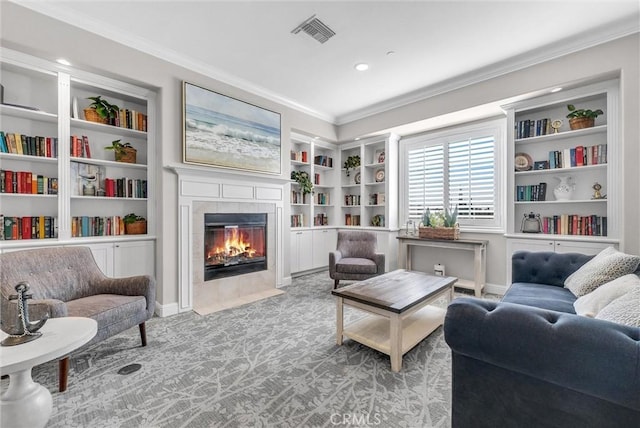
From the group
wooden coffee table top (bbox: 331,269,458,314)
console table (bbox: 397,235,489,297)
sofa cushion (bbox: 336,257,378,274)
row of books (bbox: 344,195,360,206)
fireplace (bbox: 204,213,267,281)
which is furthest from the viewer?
row of books (bbox: 344,195,360,206)

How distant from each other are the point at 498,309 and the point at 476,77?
3.56 meters

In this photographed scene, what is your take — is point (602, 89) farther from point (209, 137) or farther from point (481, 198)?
point (209, 137)

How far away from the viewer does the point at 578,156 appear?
3297 mm

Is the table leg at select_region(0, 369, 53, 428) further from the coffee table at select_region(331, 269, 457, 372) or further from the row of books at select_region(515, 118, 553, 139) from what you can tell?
the row of books at select_region(515, 118, 553, 139)

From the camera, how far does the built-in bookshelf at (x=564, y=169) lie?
9.95 feet

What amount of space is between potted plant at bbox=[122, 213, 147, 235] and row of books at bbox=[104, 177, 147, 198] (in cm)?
25

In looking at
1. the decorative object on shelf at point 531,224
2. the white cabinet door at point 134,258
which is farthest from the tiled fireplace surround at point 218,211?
the decorative object on shelf at point 531,224

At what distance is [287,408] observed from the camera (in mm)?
1659

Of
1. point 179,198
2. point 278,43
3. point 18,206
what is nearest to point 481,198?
point 278,43

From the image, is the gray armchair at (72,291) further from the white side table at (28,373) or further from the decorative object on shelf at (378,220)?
the decorative object on shelf at (378,220)

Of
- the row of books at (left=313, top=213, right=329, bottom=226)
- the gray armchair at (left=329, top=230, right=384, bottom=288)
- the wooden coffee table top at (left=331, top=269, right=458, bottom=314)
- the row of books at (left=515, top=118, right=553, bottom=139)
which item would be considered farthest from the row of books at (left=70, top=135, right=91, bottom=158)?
the row of books at (left=515, top=118, right=553, bottom=139)

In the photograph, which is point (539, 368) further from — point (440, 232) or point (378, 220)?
point (378, 220)

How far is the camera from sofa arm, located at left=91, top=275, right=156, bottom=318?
238cm

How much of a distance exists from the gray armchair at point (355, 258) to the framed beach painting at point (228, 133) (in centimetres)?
160
